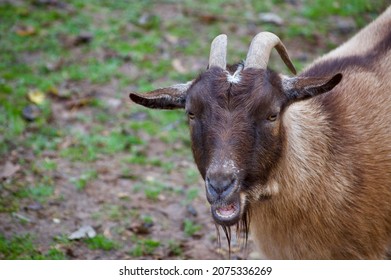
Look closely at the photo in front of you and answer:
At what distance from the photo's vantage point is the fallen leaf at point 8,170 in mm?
7023

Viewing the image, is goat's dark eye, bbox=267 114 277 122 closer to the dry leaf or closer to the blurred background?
the blurred background

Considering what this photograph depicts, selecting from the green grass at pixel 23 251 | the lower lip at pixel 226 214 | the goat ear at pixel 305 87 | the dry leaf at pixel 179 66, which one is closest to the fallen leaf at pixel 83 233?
the green grass at pixel 23 251

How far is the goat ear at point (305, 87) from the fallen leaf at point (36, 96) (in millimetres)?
4341

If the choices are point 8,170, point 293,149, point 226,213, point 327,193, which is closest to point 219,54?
point 293,149

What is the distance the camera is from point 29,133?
790 centimetres

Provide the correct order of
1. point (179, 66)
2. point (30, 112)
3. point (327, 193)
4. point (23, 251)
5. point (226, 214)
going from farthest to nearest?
point (179, 66), point (30, 112), point (23, 251), point (327, 193), point (226, 214)

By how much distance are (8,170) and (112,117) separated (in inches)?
67.4

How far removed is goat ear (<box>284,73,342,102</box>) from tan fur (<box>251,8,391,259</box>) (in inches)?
9.5

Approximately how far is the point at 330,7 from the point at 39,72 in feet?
16.0

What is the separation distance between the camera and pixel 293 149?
5141 millimetres

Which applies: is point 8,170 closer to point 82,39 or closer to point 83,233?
point 83,233

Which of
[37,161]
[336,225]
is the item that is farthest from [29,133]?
[336,225]
